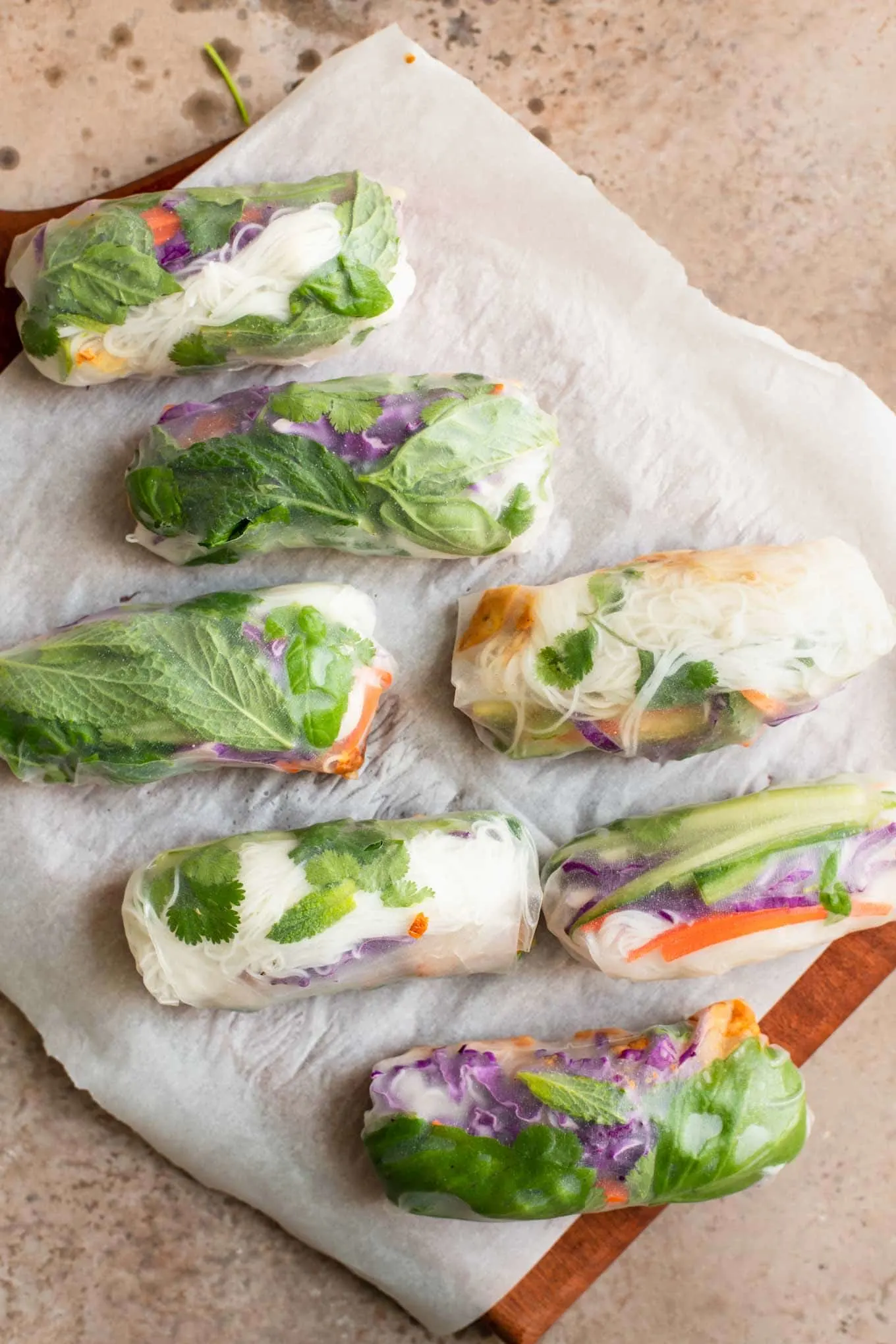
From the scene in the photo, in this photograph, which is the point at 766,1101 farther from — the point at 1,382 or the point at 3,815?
the point at 1,382

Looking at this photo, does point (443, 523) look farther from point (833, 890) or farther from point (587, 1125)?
point (587, 1125)

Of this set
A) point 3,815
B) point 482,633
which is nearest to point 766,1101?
point 482,633

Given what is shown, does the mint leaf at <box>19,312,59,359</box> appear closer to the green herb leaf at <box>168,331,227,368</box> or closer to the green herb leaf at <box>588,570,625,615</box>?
the green herb leaf at <box>168,331,227,368</box>

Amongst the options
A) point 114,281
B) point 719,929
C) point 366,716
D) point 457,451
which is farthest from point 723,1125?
point 114,281

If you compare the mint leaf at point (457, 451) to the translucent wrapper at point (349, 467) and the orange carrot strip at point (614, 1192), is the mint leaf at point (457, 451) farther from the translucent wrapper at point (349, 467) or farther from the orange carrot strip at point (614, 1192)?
the orange carrot strip at point (614, 1192)

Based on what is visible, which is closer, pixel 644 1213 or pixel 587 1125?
pixel 587 1125

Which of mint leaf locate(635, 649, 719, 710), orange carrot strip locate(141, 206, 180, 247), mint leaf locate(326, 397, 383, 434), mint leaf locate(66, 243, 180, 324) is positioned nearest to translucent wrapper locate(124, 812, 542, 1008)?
mint leaf locate(635, 649, 719, 710)
